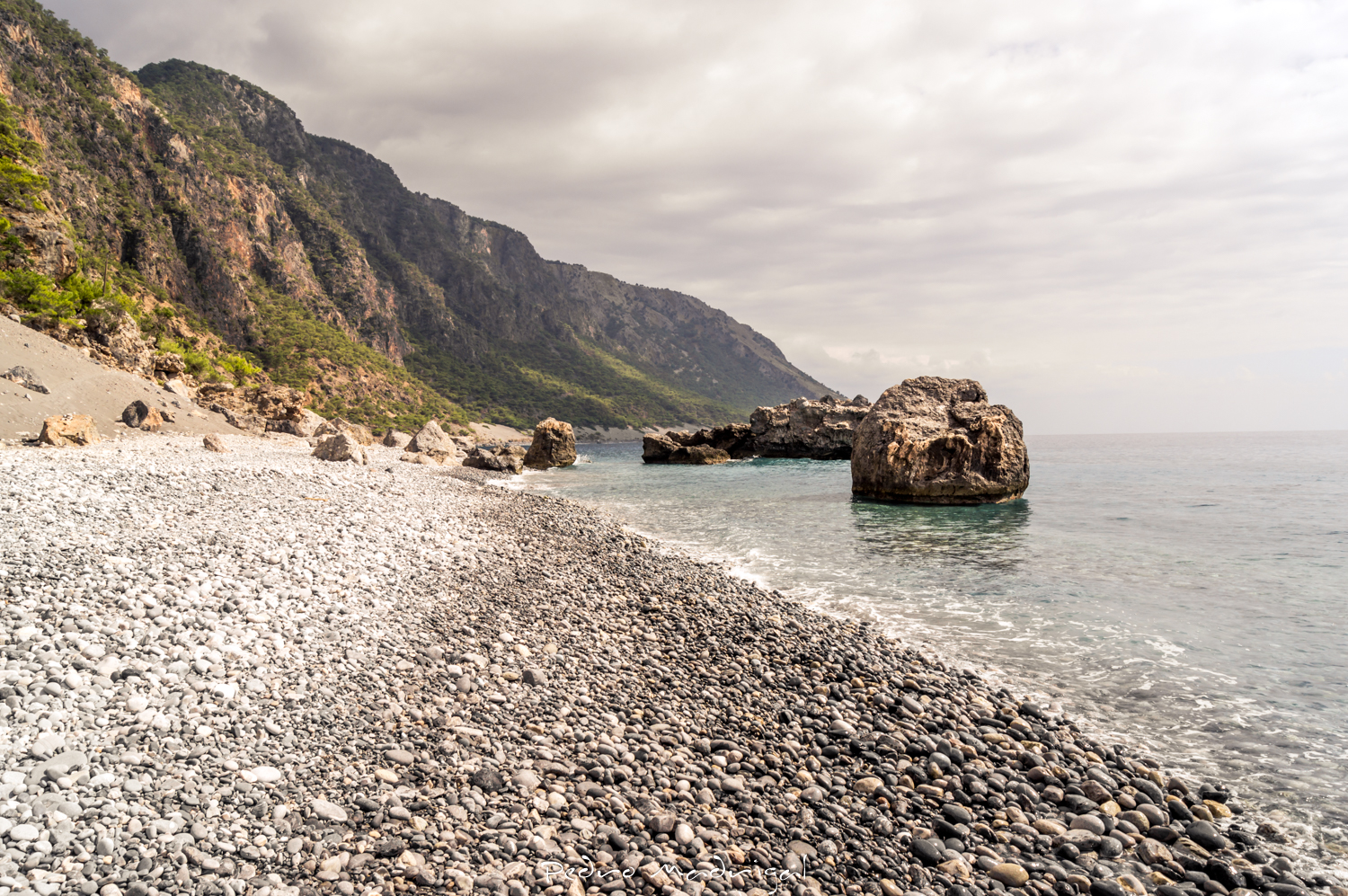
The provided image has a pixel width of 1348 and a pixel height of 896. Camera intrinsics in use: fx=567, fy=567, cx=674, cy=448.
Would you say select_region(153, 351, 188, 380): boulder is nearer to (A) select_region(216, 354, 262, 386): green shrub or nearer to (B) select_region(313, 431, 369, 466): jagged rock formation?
(A) select_region(216, 354, 262, 386): green shrub

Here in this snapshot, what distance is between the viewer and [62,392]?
27.8 meters

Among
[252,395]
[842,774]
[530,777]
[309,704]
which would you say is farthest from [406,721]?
[252,395]

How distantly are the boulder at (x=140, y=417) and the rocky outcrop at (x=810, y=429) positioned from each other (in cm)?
6846

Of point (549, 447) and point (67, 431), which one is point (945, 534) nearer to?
point (67, 431)

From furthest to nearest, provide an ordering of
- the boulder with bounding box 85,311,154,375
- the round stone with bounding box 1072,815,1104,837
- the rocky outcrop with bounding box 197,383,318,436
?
the rocky outcrop with bounding box 197,383,318,436
the boulder with bounding box 85,311,154,375
the round stone with bounding box 1072,815,1104,837

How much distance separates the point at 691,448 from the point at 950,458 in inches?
1760

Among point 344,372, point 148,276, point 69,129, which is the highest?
point 69,129

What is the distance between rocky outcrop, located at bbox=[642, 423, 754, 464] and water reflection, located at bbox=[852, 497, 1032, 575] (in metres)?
42.6

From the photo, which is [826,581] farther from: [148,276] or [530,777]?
[148,276]

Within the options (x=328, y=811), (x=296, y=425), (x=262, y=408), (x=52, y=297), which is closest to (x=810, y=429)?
(x=296, y=425)

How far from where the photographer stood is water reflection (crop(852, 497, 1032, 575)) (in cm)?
1712

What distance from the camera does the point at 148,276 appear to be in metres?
77.9

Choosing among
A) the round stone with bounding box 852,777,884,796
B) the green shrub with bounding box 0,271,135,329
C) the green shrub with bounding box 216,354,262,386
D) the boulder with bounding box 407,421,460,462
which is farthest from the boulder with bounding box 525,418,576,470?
the round stone with bounding box 852,777,884,796

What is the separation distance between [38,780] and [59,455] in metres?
17.8
